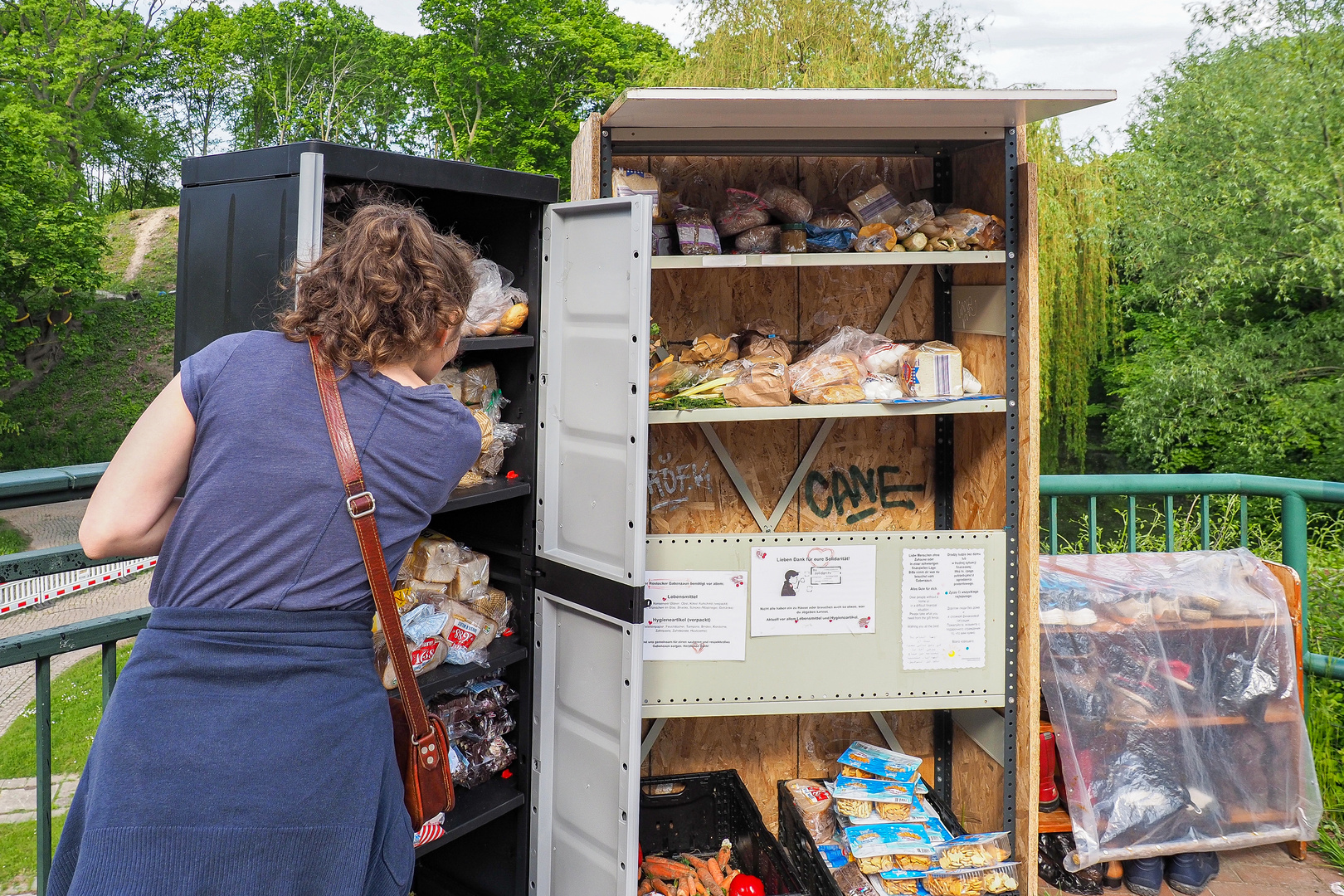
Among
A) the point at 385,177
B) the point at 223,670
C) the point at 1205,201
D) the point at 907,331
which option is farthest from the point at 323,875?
the point at 1205,201

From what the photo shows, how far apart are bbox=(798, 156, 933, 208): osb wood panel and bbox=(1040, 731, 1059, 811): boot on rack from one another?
1931mm

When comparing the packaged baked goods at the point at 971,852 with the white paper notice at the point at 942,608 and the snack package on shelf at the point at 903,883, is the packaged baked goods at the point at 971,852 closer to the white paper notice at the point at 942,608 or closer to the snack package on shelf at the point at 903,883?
the snack package on shelf at the point at 903,883

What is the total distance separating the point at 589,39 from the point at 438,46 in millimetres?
4535

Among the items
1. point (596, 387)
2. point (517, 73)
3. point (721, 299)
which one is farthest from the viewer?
point (517, 73)

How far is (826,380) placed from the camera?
286cm

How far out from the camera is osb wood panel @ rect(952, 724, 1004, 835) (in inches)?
124

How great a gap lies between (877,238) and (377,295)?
1858 millimetres

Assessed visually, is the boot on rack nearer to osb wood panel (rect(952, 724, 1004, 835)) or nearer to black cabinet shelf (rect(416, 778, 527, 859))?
osb wood panel (rect(952, 724, 1004, 835))

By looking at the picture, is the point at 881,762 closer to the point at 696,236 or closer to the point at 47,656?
the point at 696,236

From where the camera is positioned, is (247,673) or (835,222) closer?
(247,673)

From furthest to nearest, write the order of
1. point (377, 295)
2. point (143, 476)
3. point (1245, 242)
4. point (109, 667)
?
point (1245, 242) < point (109, 667) < point (377, 295) < point (143, 476)

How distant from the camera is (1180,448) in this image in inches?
563

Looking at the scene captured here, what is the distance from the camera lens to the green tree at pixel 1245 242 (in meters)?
12.0

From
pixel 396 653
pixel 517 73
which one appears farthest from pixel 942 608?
pixel 517 73
